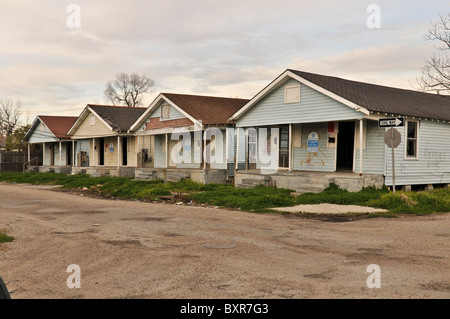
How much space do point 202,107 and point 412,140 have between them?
1298 centimetres

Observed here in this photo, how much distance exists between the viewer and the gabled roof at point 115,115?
33.6m

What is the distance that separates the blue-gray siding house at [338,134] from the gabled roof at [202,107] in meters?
2.76

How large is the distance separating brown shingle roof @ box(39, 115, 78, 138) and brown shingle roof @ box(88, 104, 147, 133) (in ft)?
20.5

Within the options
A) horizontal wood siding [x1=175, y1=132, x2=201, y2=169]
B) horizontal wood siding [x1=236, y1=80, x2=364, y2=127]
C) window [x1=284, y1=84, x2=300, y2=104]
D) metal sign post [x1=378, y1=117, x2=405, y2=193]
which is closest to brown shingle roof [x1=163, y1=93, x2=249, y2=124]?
horizontal wood siding [x1=175, y1=132, x2=201, y2=169]

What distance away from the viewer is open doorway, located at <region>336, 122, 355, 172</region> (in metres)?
22.4

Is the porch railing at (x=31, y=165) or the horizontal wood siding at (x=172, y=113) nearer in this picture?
the horizontal wood siding at (x=172, y=113)

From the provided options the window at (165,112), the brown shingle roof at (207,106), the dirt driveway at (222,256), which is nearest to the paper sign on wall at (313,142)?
the brown shingle roof at (207,106)

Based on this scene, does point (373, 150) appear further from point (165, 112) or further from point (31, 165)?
point (31, 165)

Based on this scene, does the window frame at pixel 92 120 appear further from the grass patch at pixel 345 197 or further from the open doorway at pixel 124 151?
the grass patch at pixel 345 197

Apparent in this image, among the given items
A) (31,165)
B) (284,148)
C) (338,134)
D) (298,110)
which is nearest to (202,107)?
(284,148)

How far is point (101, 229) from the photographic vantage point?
36.2 ft

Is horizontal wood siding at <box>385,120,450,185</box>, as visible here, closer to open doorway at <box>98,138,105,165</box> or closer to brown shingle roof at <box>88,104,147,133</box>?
brown shingle roof at <box>88,104,147,133</box>

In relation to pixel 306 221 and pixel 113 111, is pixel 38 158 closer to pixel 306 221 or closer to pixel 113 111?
pixel 113 111
